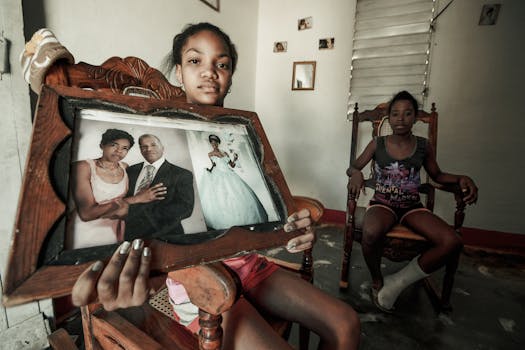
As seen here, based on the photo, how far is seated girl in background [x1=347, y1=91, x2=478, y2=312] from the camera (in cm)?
134

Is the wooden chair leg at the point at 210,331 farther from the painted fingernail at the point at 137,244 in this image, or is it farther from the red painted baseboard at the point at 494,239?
the red painted baseboard at the point at 494,239

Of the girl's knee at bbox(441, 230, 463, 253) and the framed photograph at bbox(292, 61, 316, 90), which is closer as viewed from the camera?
the girl's knee at bbox(441, 230, 463, 253)

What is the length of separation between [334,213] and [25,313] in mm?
2432

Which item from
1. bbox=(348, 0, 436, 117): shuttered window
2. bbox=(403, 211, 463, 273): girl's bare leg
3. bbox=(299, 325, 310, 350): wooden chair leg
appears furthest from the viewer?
bbox=(348, 0, 436, 117): shuttered window

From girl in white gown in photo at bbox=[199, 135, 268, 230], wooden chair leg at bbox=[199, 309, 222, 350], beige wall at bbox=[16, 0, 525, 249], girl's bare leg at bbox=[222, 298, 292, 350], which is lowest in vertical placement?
girl's bare leg at bbox=[222, 298, 292, 350]

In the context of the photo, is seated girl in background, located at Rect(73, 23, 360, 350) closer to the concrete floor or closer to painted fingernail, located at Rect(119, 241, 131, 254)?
painted fingernail, located at Rect(119, 241, 131, 254)

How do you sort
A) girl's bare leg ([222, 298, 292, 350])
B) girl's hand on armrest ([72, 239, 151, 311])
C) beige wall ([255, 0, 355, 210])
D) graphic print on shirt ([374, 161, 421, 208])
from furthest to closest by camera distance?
beige wall ([255, 0, 355, 210]), graphic print on shirt ([374, 161, 421, 208]), girl's bare leg ([222, 298, 292, 350]), girl's hand on armrest ([72, 239, 151, 311])

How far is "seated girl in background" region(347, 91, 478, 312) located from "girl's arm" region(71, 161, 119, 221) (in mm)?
1380

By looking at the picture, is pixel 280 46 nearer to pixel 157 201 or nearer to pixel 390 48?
pixel 390 48

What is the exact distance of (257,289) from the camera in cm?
73

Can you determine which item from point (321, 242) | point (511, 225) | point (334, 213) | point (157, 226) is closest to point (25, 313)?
point (157, 226)

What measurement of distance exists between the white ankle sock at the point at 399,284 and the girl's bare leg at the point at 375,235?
2.8 inches

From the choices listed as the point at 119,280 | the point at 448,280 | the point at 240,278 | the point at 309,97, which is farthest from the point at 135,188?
the point at 309,97

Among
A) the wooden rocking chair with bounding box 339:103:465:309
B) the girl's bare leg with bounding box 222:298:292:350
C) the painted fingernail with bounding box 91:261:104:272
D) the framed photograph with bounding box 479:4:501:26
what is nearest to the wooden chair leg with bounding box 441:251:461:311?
the wooden rocking chair with bounding box 339:103:465:309
